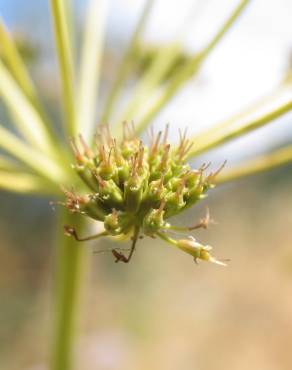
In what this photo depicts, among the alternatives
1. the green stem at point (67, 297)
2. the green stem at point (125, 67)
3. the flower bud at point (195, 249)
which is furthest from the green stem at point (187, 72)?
the flower bud at point (195, 249)

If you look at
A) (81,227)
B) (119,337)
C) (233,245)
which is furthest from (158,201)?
(233,245)

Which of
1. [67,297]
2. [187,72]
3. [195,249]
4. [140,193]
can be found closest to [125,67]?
[187,72]

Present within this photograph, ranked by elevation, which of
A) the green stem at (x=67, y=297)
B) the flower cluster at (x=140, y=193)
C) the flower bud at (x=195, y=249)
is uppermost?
the flower cluster at (x=140, y=193)

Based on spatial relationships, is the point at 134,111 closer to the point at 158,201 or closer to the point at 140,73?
the point at 140,73

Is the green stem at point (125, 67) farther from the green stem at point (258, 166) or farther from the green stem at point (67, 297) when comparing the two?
the green stem at point (258, 166)

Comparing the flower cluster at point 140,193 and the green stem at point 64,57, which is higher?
the green stem at point 64,57

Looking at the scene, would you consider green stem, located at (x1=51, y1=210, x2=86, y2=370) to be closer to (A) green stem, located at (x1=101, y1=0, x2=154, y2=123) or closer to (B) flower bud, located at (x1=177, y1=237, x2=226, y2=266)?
(A) green stem, located at (x1=101, y1=0, x2=154, y2=123)

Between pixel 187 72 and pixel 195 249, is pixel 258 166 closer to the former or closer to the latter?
pixel 187 72
